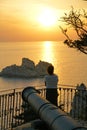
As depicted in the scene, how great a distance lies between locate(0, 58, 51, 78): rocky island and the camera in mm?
140500

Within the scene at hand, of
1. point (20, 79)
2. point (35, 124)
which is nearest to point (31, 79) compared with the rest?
point (20, 79)

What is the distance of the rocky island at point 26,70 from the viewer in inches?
5531

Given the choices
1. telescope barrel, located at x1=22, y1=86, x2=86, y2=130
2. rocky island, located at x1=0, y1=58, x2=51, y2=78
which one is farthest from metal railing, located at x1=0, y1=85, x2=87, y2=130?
rocky island, located at x1=0, y1=58, x2=51, y2=78

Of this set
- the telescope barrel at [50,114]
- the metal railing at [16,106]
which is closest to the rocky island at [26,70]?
the metal railing at [16,106]

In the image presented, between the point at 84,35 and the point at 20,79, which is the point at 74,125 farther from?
the point at 20,79

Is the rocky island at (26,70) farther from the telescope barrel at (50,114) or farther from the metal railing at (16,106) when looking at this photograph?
the telescope barrel at (50,114)

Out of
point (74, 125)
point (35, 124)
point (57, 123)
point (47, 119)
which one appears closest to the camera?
point (74, 125)

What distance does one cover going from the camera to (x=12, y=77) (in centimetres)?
14050

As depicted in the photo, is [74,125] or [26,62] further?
[26,62]

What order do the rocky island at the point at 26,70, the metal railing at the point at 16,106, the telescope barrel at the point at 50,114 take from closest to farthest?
the telescope barrel at the point at 50,114 < the metal railing at the point at 16,106 < the rocky island at the point at 26,70

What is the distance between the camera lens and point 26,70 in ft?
475

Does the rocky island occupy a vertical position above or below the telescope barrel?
above

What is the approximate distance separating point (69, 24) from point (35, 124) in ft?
34.7

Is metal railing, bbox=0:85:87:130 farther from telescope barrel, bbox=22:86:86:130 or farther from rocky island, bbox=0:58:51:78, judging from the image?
rocky island, bbox=0:58:51:78
